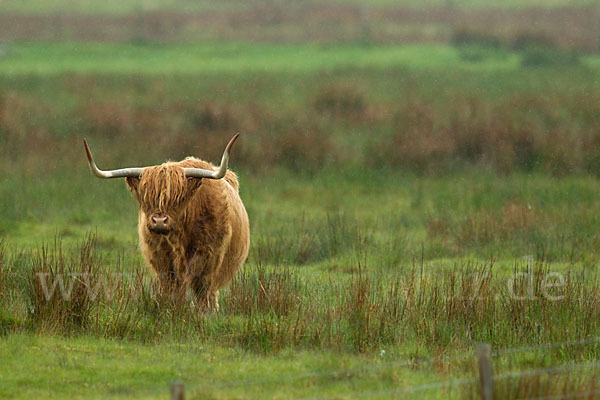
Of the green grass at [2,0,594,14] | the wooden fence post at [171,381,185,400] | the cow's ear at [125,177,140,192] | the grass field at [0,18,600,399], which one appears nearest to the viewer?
the wooden fence post at [171,381,185,400]

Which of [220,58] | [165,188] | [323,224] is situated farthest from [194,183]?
[220,58]

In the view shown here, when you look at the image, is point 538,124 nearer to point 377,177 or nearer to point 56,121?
point 377,177

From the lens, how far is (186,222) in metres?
8.87

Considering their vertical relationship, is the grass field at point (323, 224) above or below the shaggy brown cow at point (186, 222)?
below

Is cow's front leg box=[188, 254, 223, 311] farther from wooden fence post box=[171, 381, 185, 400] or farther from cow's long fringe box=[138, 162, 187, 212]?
wooden fence post box=[171, 381, 185, 400]

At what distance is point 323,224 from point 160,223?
17.5 ft

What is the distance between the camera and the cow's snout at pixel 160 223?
8383mm

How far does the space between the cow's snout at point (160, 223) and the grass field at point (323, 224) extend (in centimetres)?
56

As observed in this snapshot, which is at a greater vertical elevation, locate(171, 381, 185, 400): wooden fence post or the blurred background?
locate(171, 381, 185, 400): wooden fence post

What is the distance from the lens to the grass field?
303 inches

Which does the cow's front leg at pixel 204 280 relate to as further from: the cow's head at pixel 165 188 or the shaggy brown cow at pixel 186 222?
the cow's head at pixel 165 188

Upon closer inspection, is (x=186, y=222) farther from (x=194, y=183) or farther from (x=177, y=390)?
(x=177, y=390)

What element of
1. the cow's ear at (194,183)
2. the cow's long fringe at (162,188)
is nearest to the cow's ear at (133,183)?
the cow's long fringe at (162,188)

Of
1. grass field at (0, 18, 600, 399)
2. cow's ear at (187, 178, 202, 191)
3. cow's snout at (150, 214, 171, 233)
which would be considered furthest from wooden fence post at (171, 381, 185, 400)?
cow's ear at (187, 178, 202, 191)
